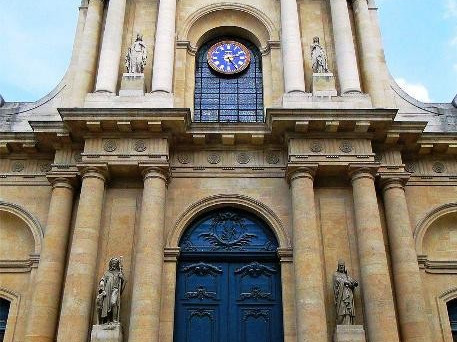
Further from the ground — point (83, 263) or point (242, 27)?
point (242, 27)

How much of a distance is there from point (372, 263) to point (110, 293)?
21.5 ft

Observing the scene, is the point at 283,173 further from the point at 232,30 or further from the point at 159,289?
the point at 232,30

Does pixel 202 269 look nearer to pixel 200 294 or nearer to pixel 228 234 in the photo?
pixel 200 294

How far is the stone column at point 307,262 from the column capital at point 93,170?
5.18 metres

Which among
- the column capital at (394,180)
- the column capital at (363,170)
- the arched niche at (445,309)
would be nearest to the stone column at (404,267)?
the column capital at (394,180)

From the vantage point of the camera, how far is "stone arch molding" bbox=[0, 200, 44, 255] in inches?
636

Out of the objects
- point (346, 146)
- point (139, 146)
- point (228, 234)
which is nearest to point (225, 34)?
point (139, 146)

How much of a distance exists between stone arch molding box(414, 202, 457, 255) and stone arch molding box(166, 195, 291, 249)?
3724mm

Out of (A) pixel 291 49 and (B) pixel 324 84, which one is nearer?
(B) pixel 324 84

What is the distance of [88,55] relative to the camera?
18.5 m

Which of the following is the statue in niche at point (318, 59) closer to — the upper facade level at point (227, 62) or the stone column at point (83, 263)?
the upper facade level at point (227, 62)

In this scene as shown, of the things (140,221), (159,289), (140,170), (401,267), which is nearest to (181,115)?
(140,170)

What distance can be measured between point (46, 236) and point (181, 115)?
16.0 feet

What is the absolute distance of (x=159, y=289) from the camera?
1439 cm
